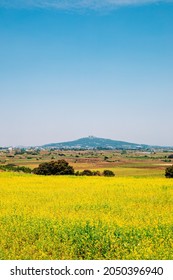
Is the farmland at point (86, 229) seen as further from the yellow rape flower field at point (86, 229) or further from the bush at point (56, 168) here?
the bush at point (56, 168)

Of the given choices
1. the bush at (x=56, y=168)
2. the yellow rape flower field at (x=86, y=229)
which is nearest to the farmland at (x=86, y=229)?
the yellow rape flower field at (x=86, y=229)

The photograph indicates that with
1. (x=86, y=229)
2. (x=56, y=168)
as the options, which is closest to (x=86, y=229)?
(x=86, y=229)

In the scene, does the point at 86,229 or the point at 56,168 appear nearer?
the point at 86,229

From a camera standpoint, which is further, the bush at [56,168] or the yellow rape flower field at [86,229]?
the bush at [56,168]

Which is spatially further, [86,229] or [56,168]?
[56,168]

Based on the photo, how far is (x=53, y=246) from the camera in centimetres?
1172

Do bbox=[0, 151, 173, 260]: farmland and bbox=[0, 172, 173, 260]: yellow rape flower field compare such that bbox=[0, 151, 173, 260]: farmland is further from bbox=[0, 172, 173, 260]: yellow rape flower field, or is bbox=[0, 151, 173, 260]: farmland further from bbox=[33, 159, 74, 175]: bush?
bbox=[33, 159, 74, 175]: bush

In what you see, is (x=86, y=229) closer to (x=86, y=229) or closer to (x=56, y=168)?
(x=86, y=229)

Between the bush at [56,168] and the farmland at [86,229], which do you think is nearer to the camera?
the farmland at [86,229]

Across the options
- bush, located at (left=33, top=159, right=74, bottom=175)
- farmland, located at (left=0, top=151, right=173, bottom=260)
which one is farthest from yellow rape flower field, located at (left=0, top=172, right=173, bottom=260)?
bush, located at (left=33, top=159, right=74, bottom=175)

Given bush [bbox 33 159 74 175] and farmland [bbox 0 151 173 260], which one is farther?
bush [bbox 33 159 74 175]

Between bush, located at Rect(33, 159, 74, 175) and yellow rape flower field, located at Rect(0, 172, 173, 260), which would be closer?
yellow rape flower field, located at Rect(0, 172, 173, 260)

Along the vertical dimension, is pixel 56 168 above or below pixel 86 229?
below
